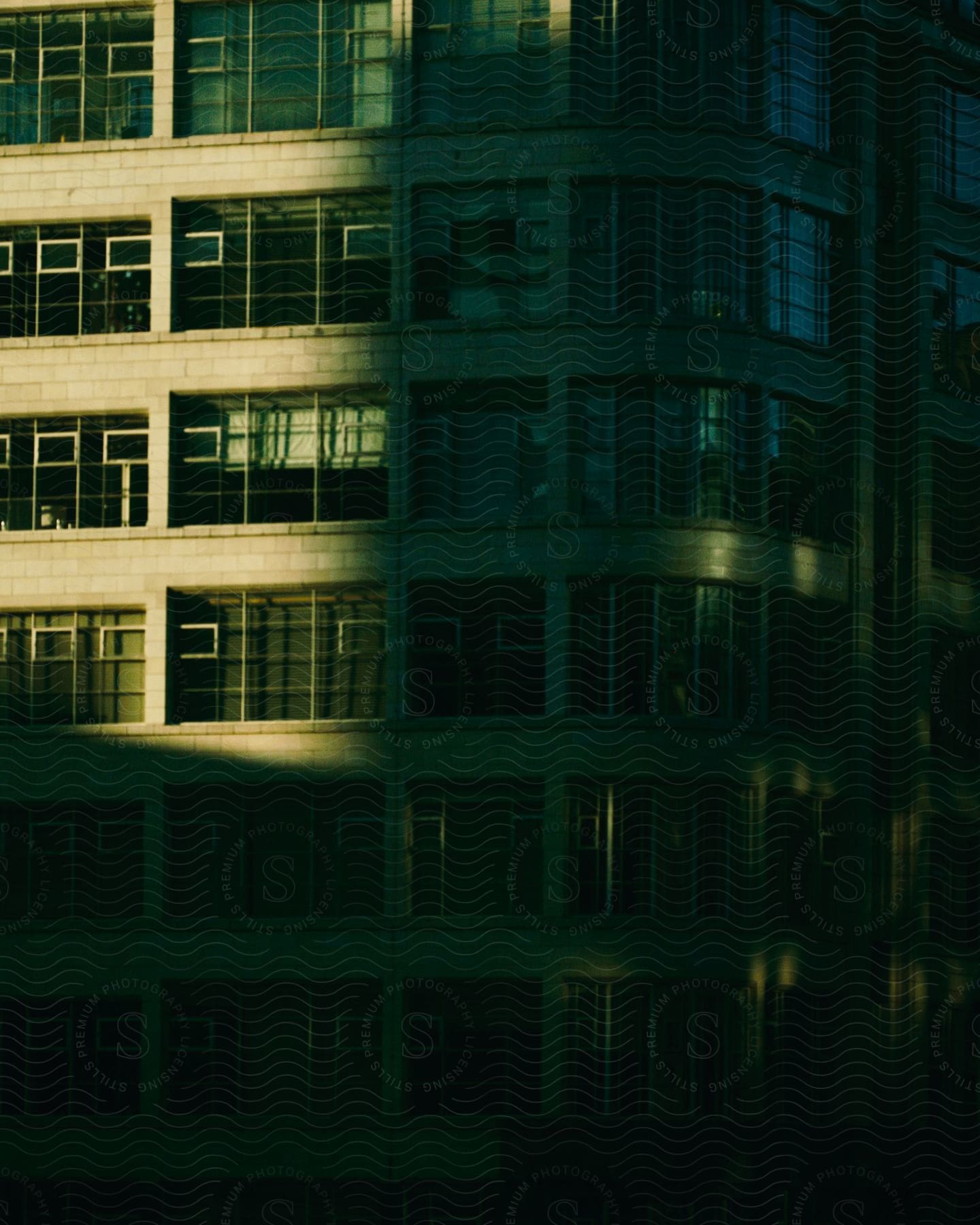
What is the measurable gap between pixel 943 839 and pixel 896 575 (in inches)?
55.0

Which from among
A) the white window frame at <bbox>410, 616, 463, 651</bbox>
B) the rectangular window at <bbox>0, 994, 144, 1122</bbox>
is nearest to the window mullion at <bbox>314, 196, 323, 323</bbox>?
the white window frame at <bbox>410, 616, 463, 651</bbox>

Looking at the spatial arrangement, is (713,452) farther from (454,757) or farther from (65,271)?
(65,271)

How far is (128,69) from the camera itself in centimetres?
1085

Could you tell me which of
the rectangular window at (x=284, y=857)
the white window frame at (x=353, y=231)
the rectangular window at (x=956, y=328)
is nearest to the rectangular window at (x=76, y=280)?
the white window frame at (x=353, y=231)

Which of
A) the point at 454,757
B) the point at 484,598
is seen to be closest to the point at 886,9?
the point at 484,598

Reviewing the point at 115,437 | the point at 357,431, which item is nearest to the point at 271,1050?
the point at 357,431

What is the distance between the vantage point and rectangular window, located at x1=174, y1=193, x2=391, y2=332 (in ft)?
34.4

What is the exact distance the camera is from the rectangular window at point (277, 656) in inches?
406

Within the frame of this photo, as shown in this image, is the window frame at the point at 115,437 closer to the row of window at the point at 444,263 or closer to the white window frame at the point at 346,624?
the row of window at the point at 444,263

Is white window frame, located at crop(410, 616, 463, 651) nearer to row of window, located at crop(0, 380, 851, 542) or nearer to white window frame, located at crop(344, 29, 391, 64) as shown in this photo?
row of window, located at crop(0, 380, 851, 542)

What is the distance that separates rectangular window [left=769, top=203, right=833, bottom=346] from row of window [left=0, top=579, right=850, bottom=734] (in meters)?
1.38

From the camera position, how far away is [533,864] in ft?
32.8

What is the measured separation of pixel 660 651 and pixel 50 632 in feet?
10.2

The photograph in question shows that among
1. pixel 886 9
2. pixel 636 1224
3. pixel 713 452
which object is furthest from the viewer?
pixel 886 9
